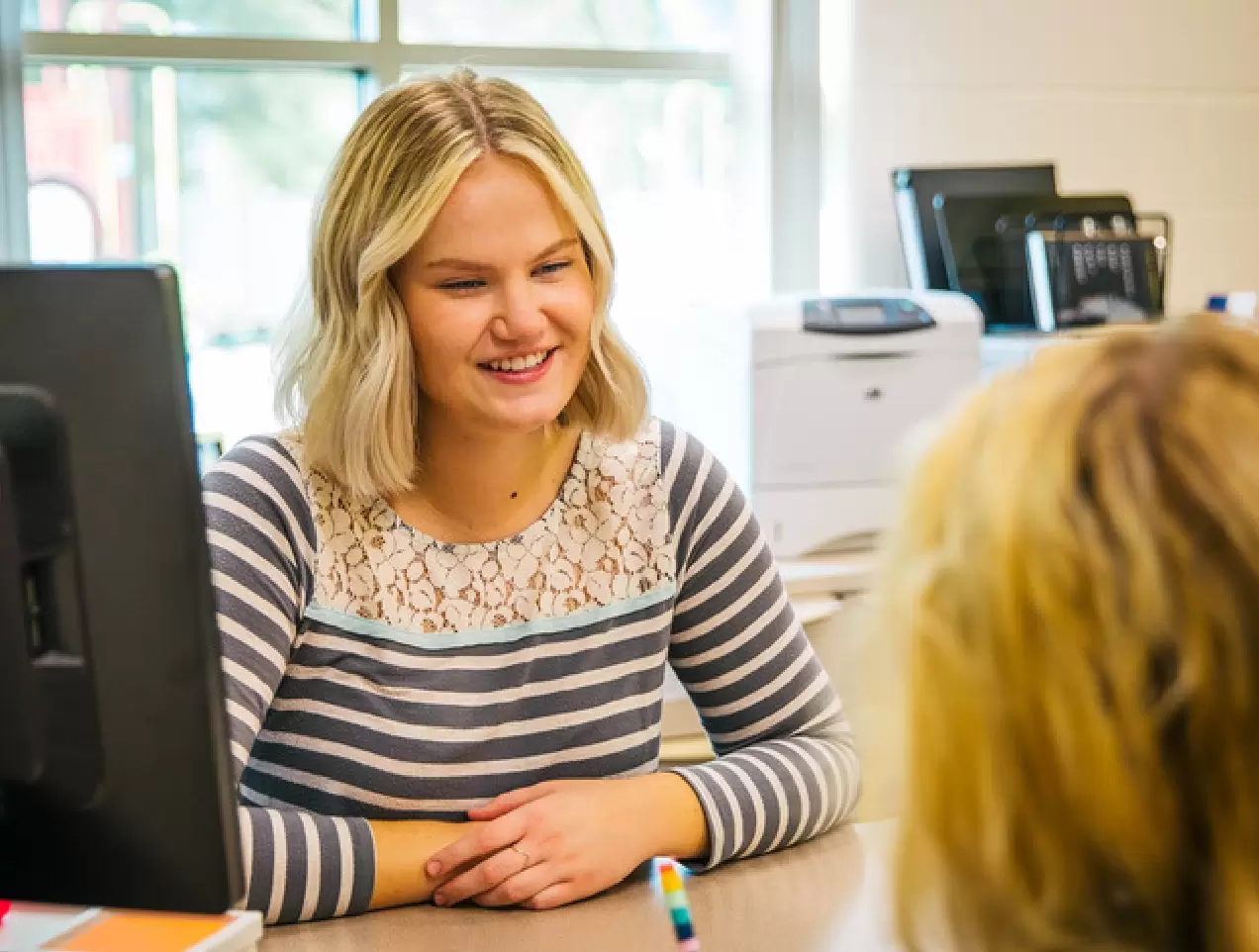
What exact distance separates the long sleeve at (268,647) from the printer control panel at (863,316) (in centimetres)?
139

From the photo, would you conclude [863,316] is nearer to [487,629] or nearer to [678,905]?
[487,629]

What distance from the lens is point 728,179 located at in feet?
11.0

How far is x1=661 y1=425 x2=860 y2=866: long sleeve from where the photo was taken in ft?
4.68

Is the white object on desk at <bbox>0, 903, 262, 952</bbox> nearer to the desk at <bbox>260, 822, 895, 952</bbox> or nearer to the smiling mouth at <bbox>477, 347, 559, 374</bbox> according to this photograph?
the desk at <bbox>260, 822, 895, 952</bbox>

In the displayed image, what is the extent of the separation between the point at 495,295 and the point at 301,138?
182 centimetres

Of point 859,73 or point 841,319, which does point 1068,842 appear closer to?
point 841,319

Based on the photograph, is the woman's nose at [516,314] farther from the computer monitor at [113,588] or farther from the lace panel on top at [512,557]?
the computer monitor at [113,588]

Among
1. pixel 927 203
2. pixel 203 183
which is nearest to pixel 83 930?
pixel 203 183

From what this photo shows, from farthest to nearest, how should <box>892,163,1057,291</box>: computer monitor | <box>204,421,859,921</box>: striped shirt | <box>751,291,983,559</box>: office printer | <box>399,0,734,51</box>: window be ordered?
<box>399,0,734,51</box>: window
<box>892,163,1057,291</box>: computer monitor
<box>751,291,983,559</box>: office printer
<box>204,421,859,921</box>: striped shirt

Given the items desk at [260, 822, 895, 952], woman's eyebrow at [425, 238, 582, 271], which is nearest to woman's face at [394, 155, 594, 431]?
woman's eyebrow at [425, 238, 582, 271]

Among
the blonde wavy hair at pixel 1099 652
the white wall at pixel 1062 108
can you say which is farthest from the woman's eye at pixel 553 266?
the white wall at pixel 1062 108

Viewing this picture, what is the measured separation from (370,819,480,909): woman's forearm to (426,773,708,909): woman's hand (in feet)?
0.03

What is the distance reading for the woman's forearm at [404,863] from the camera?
45.4 inches

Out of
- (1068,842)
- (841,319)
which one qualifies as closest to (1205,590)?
(1068,842)
